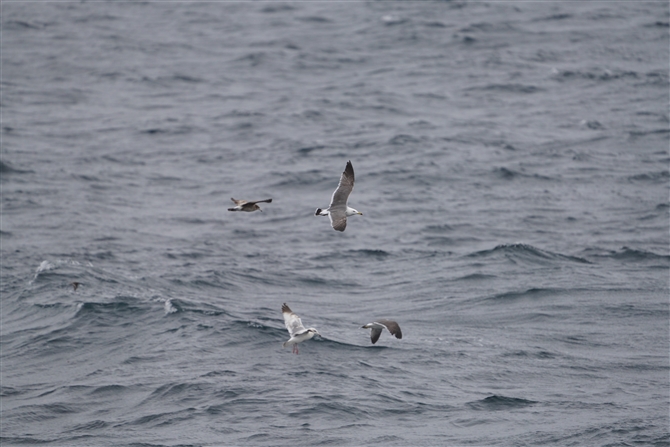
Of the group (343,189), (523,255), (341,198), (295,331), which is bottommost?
(523,255)

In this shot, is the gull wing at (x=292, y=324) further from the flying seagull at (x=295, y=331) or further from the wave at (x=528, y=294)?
the wave at (x=528, y=294)

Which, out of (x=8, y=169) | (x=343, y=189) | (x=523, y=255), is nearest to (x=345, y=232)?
(x=523, y=255)

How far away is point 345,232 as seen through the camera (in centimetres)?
3022

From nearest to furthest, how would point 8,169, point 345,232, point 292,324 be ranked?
point 292,324, point 345,232, point 8,169

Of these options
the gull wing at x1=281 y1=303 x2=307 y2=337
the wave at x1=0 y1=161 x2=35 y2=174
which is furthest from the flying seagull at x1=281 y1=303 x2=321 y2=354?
the wave at x1=0 y1=161 x2=35 y2=174

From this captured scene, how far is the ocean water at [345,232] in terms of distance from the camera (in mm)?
20203

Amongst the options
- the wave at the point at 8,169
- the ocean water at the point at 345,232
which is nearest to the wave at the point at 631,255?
the ocean water at the point at 345,232

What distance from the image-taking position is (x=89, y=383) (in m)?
21.1

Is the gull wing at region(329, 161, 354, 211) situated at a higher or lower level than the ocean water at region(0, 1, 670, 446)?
higher

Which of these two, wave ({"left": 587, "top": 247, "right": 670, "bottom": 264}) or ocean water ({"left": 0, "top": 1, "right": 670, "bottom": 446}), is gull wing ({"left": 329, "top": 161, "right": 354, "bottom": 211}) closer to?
ocean water ({"left": 0, "top": 1, "right": 670, "bottom": 446})

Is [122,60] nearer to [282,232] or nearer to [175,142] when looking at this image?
[175,142]

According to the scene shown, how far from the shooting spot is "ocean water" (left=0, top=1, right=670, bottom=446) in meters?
20.2

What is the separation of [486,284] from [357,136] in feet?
42.8

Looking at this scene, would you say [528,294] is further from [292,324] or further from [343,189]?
[343,189]
